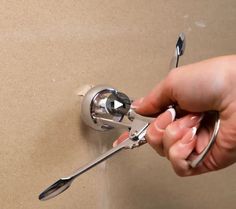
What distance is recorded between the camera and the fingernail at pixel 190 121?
0.40m

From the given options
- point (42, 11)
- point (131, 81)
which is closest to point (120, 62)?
point (131, 81)

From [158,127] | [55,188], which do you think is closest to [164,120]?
[158,127]

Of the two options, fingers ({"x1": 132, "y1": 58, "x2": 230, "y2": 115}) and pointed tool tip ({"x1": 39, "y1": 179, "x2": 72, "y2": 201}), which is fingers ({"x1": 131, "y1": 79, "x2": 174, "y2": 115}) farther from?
pointed tool tip ({"x1": 39, "y1": 179, "x2": 72, "y2": 201})

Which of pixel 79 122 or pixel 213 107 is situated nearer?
pixel 213 107

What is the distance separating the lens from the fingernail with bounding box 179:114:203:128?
1.30 feet

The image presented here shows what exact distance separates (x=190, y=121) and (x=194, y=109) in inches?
0.5

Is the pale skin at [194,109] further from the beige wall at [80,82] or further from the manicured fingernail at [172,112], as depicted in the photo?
the beige wall at [80,82]

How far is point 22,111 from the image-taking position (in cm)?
45

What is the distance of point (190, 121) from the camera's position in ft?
1.33

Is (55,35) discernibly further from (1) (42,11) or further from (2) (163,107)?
(2) (163,107)

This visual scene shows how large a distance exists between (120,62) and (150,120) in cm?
14

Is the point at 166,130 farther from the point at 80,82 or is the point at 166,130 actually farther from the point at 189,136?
the point at 80,82

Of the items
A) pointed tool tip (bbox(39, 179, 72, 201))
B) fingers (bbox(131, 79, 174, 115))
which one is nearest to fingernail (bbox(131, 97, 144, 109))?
fingers (bbox(131, 79, 174, 115))

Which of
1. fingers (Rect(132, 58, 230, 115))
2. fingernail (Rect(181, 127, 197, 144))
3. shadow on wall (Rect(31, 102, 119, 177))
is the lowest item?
shadow on wall (Rect(31, 102, 119, 177))
